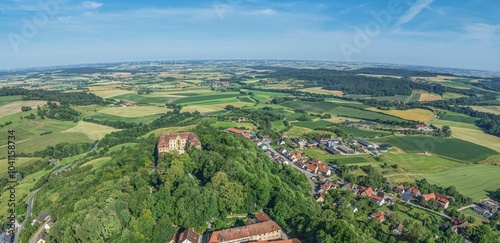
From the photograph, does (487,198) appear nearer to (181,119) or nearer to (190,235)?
(190,235)

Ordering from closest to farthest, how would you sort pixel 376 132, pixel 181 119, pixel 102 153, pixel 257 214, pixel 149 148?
pixel 257 214 < pixel 149 148 < pixel 102 153 < pixel 376 132 < pixel 181 119

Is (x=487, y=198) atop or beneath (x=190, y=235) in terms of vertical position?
beneath

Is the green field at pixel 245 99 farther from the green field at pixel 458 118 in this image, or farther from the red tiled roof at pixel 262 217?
the red tiled roof at pixel 262 217

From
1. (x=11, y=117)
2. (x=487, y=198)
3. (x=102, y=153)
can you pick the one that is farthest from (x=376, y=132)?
(x=11, y=117)

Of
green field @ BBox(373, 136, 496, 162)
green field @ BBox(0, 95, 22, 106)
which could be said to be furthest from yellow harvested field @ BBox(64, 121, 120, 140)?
green field @ BBox(373, 136, 496, 162)

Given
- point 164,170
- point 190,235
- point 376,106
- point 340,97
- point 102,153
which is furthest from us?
point 340,97

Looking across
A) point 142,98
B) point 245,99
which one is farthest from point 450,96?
point 142,98
